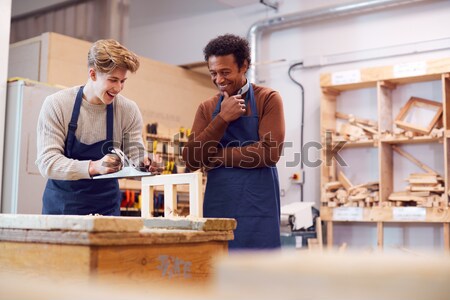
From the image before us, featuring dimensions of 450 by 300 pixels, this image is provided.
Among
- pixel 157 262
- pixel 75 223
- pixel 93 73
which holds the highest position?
pixel 93 73

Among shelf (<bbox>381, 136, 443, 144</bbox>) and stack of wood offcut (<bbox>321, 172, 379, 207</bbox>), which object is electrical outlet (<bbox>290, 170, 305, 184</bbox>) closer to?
stack of wood offcut (<bbox>321, 172, 379, 207</bbox>)

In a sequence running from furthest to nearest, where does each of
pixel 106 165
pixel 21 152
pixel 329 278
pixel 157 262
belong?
pixel 21 152 < pixel 106 165 < pixel 157 262 < pixel 329 278

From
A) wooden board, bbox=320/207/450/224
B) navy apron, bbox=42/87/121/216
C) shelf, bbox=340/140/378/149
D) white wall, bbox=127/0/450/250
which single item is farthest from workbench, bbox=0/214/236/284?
white wall, bbox=127/0/450/250

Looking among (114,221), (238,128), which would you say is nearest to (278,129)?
(238,128)

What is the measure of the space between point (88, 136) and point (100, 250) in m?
1.25

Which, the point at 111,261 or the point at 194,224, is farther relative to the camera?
the point at 194,224

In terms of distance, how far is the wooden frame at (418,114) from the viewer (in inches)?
214

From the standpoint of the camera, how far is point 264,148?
2.57m

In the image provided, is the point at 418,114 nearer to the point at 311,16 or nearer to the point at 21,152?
the point at 311,16

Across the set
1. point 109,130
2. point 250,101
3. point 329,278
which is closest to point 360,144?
point 250,101

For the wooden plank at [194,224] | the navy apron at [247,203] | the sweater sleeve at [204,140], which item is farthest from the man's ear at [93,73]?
the wooden plank at [194,224]

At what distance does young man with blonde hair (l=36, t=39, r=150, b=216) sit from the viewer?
2438 mm

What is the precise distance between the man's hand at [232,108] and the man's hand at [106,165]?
506mm

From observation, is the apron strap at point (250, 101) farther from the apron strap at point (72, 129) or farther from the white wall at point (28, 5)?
the white wall at point (28, 5)
